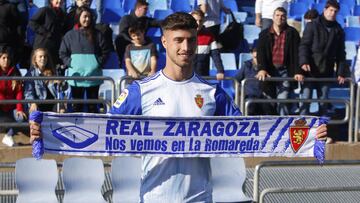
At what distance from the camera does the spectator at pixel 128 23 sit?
10.4 meters

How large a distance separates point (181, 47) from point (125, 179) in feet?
10.4

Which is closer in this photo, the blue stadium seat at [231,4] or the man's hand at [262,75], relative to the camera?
the man's hand at [262,75]

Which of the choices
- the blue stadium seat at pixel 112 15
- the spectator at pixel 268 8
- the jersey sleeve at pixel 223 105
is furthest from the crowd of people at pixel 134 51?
the jersey sleeve at pixel 223 105

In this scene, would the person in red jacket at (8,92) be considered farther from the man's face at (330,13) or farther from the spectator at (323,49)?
the man's face at (330,13)

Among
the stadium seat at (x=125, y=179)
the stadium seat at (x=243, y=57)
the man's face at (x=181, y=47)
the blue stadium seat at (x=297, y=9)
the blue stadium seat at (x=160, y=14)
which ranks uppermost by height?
the blue stadium seat at (x=297, y=9)

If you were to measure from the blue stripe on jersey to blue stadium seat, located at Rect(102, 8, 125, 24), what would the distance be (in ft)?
25.0

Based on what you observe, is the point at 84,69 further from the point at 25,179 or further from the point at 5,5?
the point at 25,179

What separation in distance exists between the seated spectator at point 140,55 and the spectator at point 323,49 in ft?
5.98

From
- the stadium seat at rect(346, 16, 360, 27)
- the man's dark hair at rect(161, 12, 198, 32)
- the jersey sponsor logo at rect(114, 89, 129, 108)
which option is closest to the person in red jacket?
the jersey sponsor logo at rect(114, 89, 129, 108)

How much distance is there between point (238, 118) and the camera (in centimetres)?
492

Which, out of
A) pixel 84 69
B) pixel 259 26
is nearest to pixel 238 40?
pixel 259 26

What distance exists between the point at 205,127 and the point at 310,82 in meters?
5.41

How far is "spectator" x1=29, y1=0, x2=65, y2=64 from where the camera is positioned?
10102mm

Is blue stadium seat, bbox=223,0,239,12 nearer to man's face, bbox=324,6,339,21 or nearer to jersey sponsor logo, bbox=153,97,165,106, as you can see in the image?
man's face, bbox=324,6,339,21
